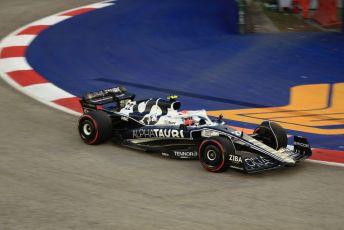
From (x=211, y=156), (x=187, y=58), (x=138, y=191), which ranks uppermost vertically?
(x=187, y=58)

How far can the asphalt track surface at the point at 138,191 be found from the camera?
5.99m

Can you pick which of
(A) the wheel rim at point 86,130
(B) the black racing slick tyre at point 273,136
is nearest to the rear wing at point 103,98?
(A) the wheel rim at point 86,130

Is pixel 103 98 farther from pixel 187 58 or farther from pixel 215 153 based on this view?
pixel 187 58

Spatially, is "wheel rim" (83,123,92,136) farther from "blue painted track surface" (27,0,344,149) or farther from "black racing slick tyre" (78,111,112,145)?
"blue painted track surface" (27,0,344,149)

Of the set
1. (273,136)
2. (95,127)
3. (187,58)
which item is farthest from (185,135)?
(187,58)

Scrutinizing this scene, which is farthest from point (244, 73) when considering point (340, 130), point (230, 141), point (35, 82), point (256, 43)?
point (230, 141)

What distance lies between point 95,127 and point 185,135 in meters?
1.15

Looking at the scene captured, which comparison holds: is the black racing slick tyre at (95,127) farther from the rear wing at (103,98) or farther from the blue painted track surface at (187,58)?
the blue painted track surface at (187,58)

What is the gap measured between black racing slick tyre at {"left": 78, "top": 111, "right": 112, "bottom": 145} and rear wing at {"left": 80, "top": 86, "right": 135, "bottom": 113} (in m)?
0.41

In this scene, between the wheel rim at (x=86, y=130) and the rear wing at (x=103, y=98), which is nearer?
the wheel rim at (x=86, y=130)

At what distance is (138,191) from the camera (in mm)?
6734

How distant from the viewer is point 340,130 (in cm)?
913

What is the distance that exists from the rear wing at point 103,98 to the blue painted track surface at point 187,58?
157 cm

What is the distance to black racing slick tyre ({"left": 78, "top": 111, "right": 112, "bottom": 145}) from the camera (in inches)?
317
